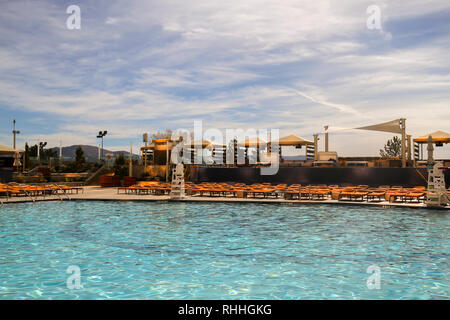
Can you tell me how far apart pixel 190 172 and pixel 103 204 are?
368 inches

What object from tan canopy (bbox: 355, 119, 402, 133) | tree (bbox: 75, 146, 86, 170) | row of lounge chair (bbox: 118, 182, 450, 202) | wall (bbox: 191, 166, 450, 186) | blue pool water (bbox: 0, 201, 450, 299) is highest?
tan canopy (bbox: 355, 119, 402, 133)

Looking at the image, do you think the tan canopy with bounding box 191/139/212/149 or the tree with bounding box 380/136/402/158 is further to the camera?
the tree with bounding box 380/136/402/158

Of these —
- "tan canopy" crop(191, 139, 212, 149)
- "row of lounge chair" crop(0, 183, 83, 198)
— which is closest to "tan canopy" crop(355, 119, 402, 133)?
"tan canopy" crop(191, 139, 212, 149)

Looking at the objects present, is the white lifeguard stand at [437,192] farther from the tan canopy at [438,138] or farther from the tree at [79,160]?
the tree at [79,160]

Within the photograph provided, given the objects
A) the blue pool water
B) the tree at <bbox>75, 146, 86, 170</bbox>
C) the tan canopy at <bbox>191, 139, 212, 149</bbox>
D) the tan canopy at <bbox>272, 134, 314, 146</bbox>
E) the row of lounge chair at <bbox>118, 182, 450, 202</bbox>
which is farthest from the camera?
the tree at <bbox>75, 146, 86, 170</bbox>

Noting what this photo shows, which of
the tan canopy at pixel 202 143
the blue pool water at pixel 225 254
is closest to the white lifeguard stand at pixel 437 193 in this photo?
the blue pool water at pixel 225 254

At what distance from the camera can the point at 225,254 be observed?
764cm

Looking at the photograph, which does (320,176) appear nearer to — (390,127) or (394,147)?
(390,127)

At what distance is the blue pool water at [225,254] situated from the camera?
5.64 meters

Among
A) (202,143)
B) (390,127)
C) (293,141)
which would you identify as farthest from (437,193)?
(202,143)

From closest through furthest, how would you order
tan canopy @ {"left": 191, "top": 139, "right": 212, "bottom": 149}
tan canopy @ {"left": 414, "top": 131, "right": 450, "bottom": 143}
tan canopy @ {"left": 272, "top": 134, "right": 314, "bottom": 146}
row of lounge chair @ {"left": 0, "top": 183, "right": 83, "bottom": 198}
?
row of lounge chair @ {"left": 0, "top": 183, "right": 83, "bottom": 198} → tan canopy @ {"left": 414, "top": 131, "right": 450, "bottom": 143} → tan canopy @ {"left": 272, "top": 134, "right": 314, "bottom": 146} → tan canopy @ {"left": 191, "top": 139, "right": 212, "bottom": 149}

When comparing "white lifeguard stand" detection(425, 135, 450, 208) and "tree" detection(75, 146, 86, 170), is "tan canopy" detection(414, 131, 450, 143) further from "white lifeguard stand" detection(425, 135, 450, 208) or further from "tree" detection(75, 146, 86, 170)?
"tree" detection(75, 146, 86, 170)

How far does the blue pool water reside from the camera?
5641mm
